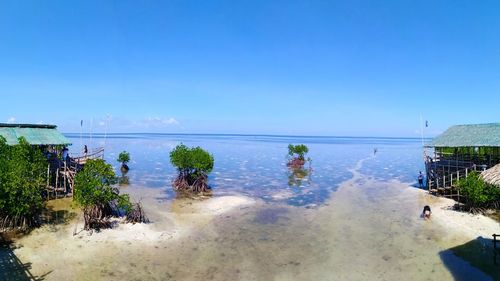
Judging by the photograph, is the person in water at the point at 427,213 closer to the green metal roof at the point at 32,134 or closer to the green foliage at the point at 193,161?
the green foliage at the point at 193,161

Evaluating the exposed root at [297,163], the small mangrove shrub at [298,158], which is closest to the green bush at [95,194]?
the exposed root at [297,163]

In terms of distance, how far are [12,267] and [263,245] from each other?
1144 centimetres

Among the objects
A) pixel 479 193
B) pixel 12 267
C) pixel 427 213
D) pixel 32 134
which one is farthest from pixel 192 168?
pixel 479 193

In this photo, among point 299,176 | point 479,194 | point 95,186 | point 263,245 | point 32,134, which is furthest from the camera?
point 299,176

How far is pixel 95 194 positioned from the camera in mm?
20984

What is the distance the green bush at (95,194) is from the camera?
21.0m

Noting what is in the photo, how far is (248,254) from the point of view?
18797mm

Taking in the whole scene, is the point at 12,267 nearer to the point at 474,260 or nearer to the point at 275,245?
the point at 275,245

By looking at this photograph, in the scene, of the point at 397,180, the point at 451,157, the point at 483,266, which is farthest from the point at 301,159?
the point at 483,266

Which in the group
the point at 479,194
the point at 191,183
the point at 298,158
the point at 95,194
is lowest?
the point at 191,183

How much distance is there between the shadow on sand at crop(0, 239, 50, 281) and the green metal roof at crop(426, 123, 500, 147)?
29386mm

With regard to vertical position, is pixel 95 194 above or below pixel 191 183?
above

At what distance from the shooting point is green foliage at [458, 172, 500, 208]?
25.3 metres

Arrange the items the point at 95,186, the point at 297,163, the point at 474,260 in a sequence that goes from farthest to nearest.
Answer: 1. the point at 297,163
2. the point at 95,186
3. the point at 474,260
